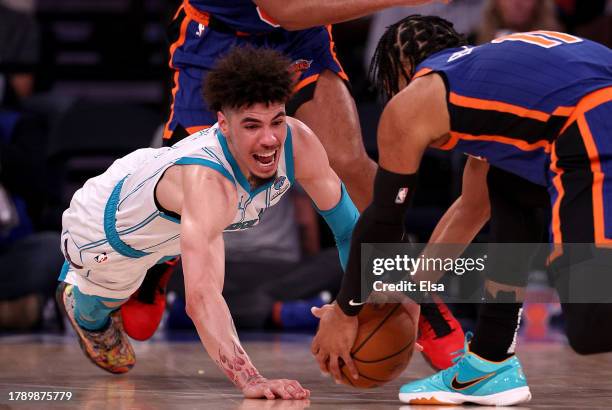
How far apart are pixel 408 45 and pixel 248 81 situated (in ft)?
1.78

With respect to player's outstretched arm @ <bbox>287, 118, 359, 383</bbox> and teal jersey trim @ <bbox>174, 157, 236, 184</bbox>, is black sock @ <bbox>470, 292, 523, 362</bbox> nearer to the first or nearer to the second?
player's outstretched arm @ <bbox>287, 118, 359, 383</bbox>

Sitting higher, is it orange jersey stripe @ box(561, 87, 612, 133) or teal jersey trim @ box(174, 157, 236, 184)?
orange jersey stripe @ box(561, 87, 612, 133)

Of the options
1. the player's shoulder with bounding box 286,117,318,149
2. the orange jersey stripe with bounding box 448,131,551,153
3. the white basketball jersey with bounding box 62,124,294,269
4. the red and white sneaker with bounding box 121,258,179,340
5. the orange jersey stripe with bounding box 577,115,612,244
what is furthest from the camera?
the red and white sneaker with bounding box 121,258,179,340

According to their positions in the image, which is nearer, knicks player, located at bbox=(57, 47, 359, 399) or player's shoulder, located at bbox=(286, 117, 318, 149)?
knicks player, located at bbox=(57, 47, 359, 399)

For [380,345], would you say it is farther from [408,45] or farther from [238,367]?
[408,45]

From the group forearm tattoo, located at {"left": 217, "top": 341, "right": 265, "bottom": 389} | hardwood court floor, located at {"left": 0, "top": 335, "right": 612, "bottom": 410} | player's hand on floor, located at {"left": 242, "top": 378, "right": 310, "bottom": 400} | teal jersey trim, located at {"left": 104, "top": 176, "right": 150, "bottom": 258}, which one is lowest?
hardwood court floor, located at {"left": 0, "top": 335, "right": 612, "bottom": 410}

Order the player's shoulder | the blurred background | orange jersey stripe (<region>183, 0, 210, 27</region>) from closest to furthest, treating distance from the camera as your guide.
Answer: the player's shoulder → orange jersey stripe (<region>183, 0, 210, 27</region>) → the blurred background

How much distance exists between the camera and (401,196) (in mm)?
3262

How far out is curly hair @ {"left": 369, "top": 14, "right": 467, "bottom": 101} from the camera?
3557 mm

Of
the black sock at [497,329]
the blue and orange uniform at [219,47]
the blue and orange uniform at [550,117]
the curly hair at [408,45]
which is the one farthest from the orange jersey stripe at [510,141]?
the blue and orange uniform at [219,47]

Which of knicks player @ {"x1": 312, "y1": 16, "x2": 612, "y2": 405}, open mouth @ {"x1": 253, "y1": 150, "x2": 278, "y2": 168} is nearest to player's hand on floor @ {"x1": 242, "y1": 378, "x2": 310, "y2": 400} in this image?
knicks player @ {"x1": 312, "y1": 16, "x2": 612, "y2": 405}

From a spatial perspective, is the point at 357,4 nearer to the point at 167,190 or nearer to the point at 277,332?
the point at 167,190

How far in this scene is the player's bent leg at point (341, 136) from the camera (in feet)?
14.8

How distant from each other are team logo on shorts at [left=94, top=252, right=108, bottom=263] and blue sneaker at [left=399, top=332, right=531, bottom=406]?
1.35 meters
